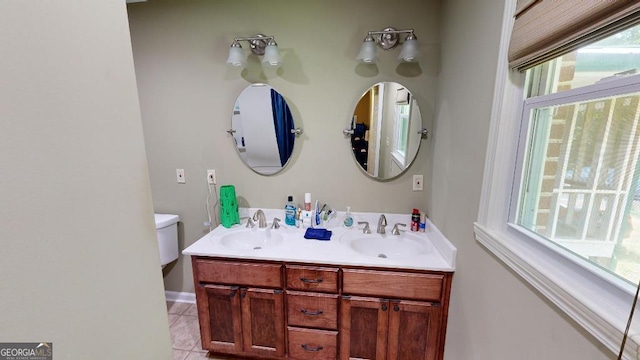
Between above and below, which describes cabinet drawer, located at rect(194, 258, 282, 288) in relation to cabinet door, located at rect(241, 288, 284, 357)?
above

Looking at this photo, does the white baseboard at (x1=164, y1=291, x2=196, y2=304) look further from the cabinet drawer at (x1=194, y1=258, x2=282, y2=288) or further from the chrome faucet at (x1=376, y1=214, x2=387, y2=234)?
the chrome faucet at (x1=376, y1=214, x2=387, y2=234)

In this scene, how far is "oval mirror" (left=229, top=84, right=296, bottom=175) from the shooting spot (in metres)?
1.82

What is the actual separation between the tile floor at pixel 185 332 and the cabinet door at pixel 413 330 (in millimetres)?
1286

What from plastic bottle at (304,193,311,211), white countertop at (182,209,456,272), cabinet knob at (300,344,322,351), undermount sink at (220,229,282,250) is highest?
plastic bottle at (304,193,311,211)

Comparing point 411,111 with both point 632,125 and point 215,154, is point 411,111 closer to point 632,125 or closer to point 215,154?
point 632,125

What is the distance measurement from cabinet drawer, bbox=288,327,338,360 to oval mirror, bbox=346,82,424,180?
1111mm

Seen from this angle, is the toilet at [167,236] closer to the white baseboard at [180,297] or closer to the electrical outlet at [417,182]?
the white baseboard at [180,297]

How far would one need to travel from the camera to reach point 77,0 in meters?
0.50

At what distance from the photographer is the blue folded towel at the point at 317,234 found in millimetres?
1655

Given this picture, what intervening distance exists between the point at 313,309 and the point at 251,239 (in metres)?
0.68

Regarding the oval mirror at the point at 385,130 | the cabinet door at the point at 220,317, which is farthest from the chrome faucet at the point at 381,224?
the cabinet door at the point at 220,317

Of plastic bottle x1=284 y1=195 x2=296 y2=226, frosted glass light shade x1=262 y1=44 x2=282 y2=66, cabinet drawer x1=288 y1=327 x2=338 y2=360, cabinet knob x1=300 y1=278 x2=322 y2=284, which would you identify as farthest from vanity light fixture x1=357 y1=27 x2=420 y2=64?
cabinet drawer x1=288 y1=327 x2=338 y2=360

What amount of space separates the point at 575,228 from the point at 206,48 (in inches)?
88.9

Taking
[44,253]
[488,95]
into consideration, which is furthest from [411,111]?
[44,253]
